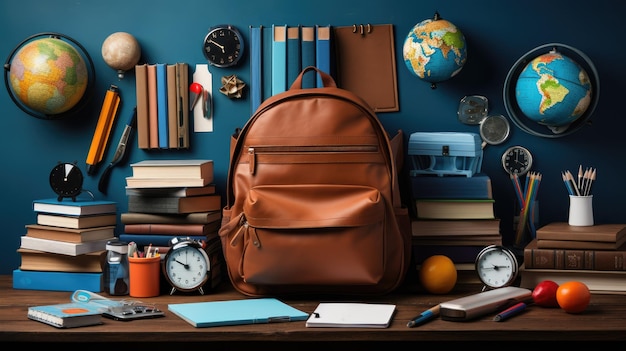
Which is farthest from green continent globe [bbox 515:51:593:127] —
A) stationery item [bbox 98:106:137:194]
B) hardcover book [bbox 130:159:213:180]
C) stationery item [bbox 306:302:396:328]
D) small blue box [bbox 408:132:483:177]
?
stationery item [bbox 98:106:137:194]

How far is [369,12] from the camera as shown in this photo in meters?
2.66

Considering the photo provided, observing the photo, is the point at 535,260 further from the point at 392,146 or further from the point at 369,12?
the point at 369,12

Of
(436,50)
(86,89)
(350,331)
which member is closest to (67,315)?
(350,331)

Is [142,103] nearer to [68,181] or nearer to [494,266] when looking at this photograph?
[68,181]

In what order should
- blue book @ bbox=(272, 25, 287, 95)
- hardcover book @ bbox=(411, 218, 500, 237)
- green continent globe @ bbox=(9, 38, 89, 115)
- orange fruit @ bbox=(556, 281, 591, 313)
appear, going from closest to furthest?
orange fruit @ bbox=(556, 281, 591, 313) < hardcover book @ bbox=(411, 218, 500, 237) < green continent globe @ bbox=(9, 38, 89, 115) < blue book @ bbox=(272, 25, 287, 95)

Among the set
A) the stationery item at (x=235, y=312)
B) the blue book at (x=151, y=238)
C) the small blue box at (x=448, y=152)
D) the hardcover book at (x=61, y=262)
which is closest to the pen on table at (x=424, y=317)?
the stationery item at (x=235, y=312)

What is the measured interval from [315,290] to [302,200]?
26cm

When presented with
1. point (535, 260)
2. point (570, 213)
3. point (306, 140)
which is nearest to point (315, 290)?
point (306, 140)

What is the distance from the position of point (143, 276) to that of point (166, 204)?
0.81 ft

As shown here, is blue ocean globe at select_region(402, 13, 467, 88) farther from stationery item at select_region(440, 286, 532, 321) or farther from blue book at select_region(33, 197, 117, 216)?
blue book at select_region(33, 197, 117, 216)

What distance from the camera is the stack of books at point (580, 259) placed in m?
2.25

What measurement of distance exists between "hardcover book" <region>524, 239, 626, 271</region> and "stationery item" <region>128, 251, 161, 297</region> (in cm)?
108

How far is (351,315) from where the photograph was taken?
80.1 inches

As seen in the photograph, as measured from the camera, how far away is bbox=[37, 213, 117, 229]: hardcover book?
247 centimetres
